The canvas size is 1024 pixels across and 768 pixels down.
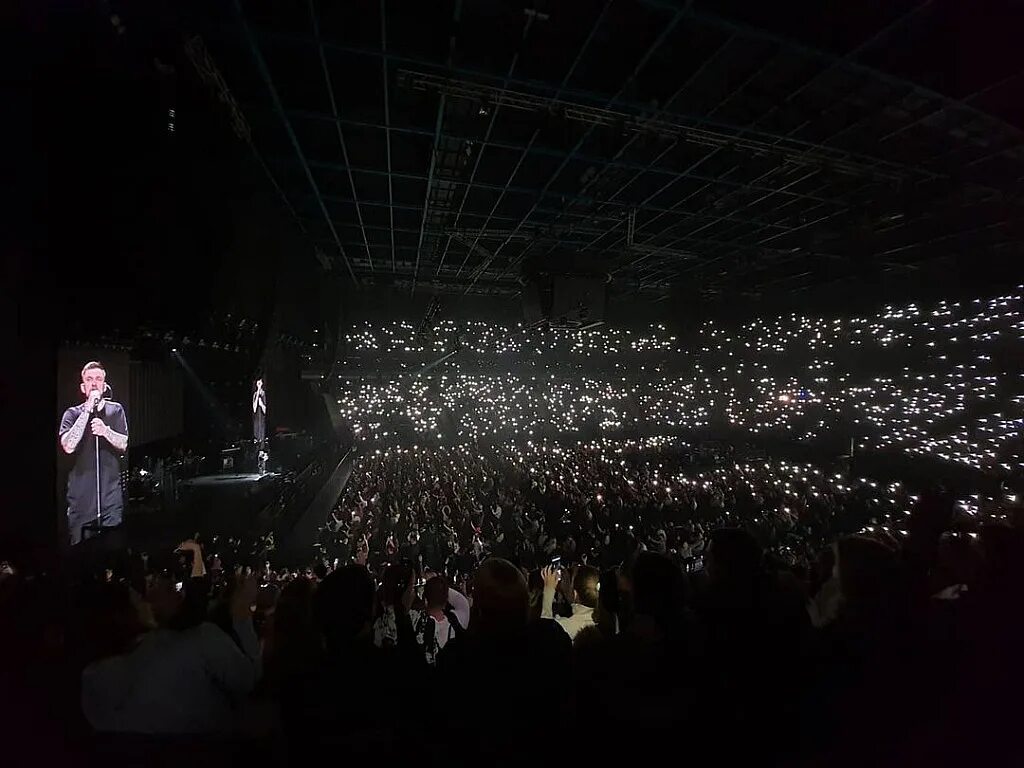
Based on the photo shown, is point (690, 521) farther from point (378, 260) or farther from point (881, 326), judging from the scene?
point (881, 326)

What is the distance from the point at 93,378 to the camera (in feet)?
22.5

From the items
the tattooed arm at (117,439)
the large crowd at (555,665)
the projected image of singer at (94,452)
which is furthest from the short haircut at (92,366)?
the large crowd at (555,665)

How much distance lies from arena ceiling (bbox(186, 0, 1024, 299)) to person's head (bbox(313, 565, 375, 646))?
189 inches

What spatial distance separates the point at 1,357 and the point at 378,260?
880cm

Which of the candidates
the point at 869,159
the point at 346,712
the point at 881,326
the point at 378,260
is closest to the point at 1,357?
the point at 346,712

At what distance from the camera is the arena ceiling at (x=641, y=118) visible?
4.37 metres

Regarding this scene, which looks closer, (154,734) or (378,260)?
(154,734)

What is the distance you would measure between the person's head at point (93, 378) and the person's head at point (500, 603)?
307 inches

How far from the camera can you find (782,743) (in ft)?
4.96

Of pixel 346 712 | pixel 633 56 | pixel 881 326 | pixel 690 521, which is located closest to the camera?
pixel 346 712

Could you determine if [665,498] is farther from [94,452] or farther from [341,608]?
[94,452]

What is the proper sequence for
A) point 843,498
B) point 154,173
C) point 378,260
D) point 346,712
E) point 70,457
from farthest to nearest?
point 378,260 → point 843,498 → point 70,457 → point 154,173 → point 346,712

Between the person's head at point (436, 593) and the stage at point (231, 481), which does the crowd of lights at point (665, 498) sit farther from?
the person's head at point (436, 593)

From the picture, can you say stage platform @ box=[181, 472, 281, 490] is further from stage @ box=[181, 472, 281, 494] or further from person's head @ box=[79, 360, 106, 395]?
person's head @ box=[79, 360, 106, 395]
